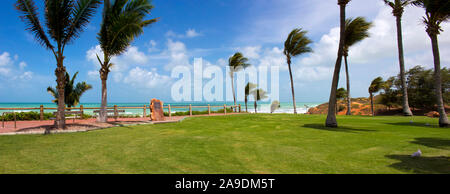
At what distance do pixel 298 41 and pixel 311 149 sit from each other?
1652 cm

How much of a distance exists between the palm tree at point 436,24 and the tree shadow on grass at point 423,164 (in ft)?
22.5

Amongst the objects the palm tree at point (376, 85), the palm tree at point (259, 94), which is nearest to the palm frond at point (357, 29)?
the palm tree at point (376, 85)

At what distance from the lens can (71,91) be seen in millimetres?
17656

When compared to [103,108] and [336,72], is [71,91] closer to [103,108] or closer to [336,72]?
[103,108]

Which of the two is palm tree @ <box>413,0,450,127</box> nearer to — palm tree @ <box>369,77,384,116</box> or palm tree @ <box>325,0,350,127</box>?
palm tree @ <box>325,0,350,127</box>

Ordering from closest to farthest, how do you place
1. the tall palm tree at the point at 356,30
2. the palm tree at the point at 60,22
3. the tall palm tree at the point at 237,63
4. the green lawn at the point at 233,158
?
the green lawn at the point at 233,158
the palm tree at the point at 60,22
the tall palm tree at the point at 356,30
the tall palm tree at the point at 237,63

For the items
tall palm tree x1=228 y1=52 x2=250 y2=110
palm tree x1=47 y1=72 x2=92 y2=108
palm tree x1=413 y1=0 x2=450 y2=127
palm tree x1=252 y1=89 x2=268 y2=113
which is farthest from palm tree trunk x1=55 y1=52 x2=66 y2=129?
palm tree x1=252 y1=89 x2=268 y2=113

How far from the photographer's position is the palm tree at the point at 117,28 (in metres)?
10.9

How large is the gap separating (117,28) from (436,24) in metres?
15.3

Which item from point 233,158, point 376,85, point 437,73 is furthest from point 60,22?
point 376,85

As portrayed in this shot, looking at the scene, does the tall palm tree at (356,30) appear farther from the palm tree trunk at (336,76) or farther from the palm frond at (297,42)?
the palm tree trunk at (336,76)

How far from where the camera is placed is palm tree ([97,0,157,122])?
10.9m
